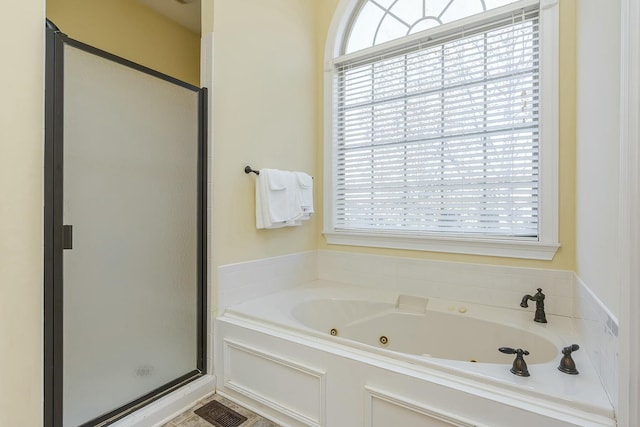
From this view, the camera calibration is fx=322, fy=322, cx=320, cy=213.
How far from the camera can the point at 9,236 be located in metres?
1.16

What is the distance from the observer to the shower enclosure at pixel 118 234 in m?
1.29

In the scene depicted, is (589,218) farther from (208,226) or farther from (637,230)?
(208,226)

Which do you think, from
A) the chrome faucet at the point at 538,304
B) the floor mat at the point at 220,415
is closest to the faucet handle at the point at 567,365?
the chrome faucet at the point at 538,304

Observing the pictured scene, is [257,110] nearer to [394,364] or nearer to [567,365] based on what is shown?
[394,364]

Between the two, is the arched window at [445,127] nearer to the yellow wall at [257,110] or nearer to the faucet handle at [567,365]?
the yellow wall at [257,110]

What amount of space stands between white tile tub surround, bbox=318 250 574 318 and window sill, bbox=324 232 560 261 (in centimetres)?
8

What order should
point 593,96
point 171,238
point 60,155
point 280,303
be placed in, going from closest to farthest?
point 60,155 < point 593,96 < point 171,238 < point 280,303

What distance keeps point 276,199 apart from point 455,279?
1282 millimetres

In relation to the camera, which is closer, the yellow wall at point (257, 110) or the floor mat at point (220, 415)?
the floor mat at point (220, 415)

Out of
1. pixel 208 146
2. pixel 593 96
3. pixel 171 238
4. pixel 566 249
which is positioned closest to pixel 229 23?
pixel 208 146

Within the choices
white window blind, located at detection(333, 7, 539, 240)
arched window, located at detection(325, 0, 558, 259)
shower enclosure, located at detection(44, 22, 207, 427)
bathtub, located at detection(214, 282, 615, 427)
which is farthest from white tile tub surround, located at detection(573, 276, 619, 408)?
shower enclosure, located at detection(44, 22, 207, 427)

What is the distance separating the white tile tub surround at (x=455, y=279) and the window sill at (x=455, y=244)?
0.28 ft

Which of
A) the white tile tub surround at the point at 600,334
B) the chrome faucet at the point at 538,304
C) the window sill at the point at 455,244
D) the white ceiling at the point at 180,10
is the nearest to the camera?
the white tile tub surround at the point at 600,334

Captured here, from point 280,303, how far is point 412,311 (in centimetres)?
86
